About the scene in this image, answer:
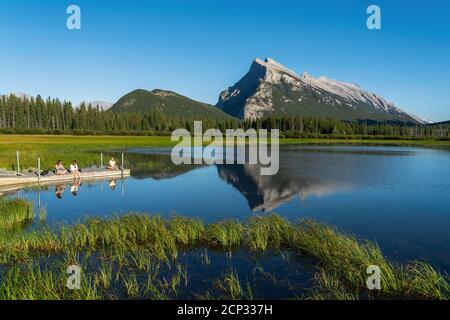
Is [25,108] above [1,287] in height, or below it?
above

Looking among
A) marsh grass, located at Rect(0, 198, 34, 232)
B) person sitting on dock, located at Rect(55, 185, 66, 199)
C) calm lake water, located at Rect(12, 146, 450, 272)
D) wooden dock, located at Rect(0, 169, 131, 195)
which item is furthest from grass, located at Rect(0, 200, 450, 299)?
wooden dock, located at Rect(0, 169, 131, 195)

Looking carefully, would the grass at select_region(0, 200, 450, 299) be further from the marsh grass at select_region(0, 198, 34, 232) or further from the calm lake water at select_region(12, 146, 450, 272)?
the calm lake water at select_region(12, 146, 450, 272)

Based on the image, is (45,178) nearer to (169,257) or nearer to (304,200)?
(304,200)

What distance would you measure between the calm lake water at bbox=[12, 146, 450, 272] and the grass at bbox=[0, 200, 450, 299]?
3.46 metres

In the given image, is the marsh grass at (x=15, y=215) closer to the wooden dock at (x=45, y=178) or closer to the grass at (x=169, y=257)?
the grass at (x=169, y=257)

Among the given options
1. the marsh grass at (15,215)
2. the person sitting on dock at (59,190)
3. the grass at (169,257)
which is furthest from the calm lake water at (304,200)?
the grass at (169,257)

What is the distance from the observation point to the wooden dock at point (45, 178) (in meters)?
36.2

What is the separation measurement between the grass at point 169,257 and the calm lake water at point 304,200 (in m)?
3.46

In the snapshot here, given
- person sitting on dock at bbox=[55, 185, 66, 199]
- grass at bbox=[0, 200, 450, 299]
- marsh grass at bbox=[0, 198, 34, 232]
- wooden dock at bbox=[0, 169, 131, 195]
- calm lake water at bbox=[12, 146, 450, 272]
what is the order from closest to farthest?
grass at bbox=[0, 200, 450, 299]
marsh grass at bbox=[0, 198, 34, 232]
calm lake water at bbox=[12, 146, 450, 272]
person sitting on dock at bbox=[55, 185, 66, 199]
wooden dock at bbox=[0, 169, 131, 195]

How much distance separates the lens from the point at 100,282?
1391cm

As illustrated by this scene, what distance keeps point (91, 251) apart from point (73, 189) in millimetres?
21337

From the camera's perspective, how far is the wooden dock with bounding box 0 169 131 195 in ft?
119
